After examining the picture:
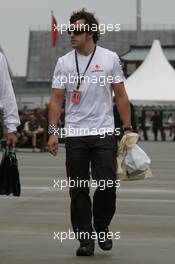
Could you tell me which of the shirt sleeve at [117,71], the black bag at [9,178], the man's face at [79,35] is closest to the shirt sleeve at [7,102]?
the black bag at [9,178]

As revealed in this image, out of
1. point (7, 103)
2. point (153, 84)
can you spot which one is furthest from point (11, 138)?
point (153, 84)

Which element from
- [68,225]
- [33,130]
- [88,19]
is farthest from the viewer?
[33,130]

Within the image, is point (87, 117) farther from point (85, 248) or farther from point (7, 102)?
point (85, 248)

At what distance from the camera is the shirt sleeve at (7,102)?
8.02 m

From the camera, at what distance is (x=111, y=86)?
27.0 feet

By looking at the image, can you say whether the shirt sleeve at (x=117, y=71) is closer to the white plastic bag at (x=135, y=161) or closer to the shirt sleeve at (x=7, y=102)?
the white plastic bag at (x=135, y=161)

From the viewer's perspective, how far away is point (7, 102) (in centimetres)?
807

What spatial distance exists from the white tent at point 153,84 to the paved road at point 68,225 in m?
27.1

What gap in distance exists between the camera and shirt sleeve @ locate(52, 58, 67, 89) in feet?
26.6

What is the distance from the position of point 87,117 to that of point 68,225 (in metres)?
2.42

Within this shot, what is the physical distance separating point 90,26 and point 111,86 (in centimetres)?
52

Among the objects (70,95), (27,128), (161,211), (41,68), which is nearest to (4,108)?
(70,95)

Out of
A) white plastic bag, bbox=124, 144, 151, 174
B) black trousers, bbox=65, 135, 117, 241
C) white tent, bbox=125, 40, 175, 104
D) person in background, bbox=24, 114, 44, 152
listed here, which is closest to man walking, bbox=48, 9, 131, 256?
black trousers, bbox=65, 135, 117, 241

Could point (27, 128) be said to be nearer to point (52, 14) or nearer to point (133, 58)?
point (52, 14)
